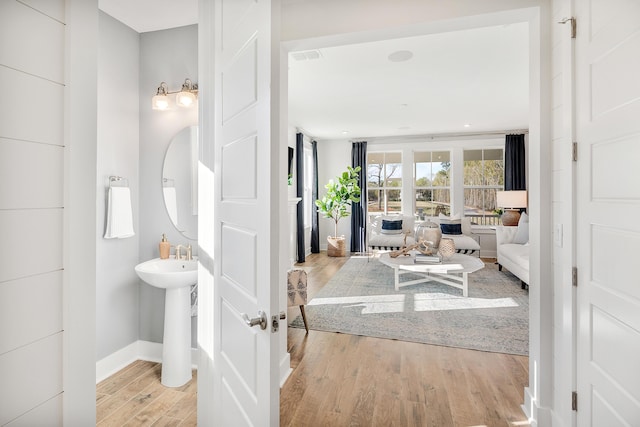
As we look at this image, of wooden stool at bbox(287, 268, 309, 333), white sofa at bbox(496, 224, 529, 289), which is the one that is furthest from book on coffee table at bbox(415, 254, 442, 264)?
wooden stool at bbox(287, 268, 309, 333)

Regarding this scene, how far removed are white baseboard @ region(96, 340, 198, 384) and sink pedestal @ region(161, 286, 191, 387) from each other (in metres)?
0.21

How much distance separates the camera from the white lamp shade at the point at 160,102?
7.71 feet

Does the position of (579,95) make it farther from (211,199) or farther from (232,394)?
(232,394)

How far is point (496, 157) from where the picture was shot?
22.3 feet

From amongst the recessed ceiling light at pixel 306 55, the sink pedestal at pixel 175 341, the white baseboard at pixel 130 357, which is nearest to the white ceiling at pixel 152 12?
the recessed ceiling light at pixel 306 55

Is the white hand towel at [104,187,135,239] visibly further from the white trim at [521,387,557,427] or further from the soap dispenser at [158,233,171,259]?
the white trim at [521,387,557,427]

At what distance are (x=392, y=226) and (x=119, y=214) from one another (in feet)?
16.9

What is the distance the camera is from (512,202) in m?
5.71

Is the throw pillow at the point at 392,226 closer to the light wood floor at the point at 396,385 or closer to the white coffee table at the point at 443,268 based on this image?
the white coffee table at the point at 443,268

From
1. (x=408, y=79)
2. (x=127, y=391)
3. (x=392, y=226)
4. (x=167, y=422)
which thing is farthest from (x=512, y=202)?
(x=127, y=391)

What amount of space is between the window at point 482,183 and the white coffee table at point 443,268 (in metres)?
2.77

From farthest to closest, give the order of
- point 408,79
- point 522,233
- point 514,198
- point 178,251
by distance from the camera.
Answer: point 514,198 < point 522,233 < point 408,79 < point 178,251

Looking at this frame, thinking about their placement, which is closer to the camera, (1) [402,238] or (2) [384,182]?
(1) [402,238]

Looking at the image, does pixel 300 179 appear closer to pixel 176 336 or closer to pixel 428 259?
pixel 428 259
